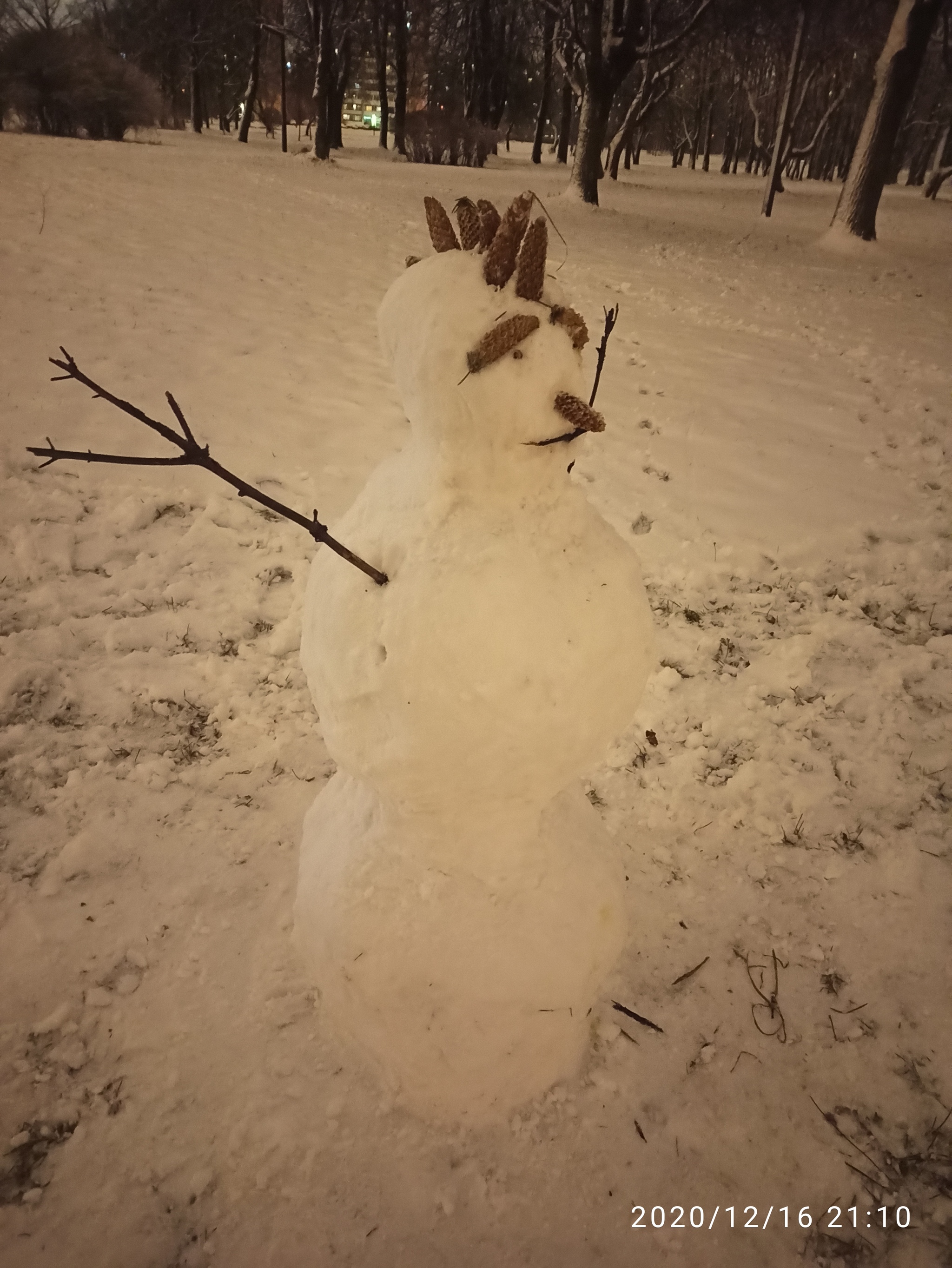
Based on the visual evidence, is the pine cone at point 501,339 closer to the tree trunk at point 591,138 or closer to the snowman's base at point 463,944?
the snowman's base at point 463,944

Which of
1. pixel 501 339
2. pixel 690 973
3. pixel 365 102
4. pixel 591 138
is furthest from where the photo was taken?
pixel 365 102

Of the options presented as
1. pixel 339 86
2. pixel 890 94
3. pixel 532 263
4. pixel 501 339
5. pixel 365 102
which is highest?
pixel 365 102

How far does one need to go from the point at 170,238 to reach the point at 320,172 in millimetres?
8459

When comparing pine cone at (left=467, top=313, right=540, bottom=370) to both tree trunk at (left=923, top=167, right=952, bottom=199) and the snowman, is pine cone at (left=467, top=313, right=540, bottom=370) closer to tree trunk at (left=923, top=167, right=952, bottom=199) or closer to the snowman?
the snowman

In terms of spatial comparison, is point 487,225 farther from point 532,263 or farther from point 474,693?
point 474,693

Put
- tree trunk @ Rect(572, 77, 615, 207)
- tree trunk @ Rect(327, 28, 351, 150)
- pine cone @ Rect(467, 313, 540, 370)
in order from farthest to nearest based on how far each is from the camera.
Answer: tree trunk @ Rect(327, 28, 351, 150) < tree trunk @ Rect(572, 77, 615, 207) < pine cone @ Rect(467, 313, 540, 370)

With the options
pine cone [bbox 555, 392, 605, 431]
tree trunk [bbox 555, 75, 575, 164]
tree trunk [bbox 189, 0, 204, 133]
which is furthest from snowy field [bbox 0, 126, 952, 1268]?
tree trunk [bbox 189, 0, 204, 133]

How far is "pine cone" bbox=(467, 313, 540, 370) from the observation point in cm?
119

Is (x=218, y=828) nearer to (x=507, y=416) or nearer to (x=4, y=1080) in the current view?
(x=4, y=1080)

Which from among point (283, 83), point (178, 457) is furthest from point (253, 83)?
point (178, 457)

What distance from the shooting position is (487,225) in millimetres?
1309

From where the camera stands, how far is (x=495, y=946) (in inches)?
66.6

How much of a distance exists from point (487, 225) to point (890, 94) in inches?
495

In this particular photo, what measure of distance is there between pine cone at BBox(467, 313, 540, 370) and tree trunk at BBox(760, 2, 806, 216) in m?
18.6
